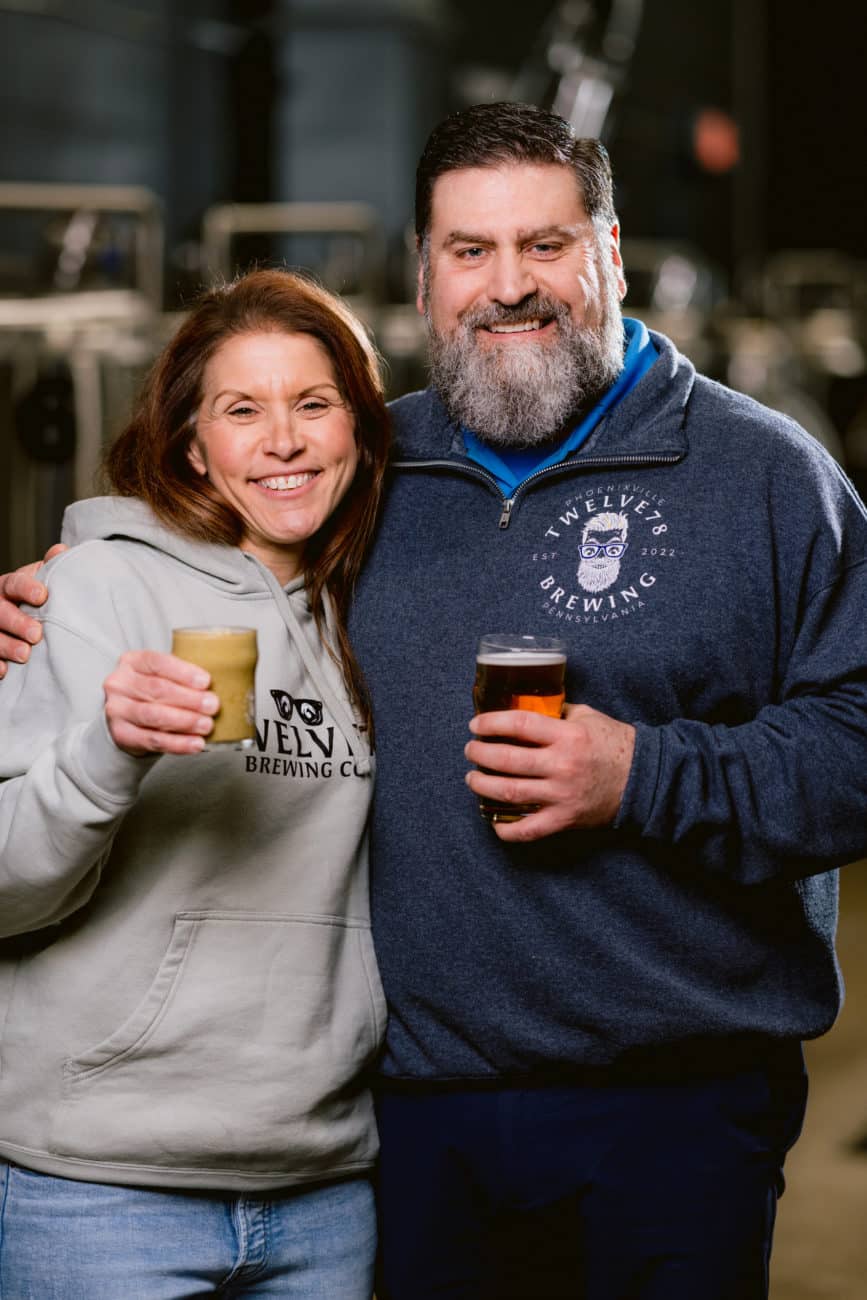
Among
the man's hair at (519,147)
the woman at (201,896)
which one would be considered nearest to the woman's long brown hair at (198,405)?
the woman at (201,896)

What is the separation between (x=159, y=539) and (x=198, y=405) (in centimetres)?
20

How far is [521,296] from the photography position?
6.31 ft

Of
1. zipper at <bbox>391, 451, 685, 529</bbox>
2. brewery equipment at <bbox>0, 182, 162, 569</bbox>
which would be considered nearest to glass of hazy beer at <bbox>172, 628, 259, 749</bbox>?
zipper at <bbox>391, 451, 685, 529</bbox>

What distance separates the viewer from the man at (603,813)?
1794 mm

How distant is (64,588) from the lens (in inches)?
69.0

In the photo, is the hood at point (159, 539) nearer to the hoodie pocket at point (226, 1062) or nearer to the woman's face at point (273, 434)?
the woman's face at point (273, 434)

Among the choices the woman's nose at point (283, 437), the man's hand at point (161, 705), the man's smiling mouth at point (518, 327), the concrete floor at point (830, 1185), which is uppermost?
the man's smiling mouth at point (518, 327)

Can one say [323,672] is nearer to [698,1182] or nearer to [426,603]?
[426,603]

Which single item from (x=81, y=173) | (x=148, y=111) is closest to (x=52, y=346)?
(x=81, y=173)

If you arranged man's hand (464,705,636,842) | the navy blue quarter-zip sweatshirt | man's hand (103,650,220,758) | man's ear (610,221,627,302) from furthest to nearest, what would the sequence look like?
1. man's ear (610,221,627,302)
2. the navy blue quarter-zip sweatshirt
3. man's hand (464,705,636,842)
4. man's hand (103,650,220,758)

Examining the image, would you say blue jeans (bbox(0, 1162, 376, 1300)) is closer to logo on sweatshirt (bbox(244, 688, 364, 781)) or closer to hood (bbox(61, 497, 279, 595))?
logo on sweatshirt (bbox(244, 688, 364, 781))

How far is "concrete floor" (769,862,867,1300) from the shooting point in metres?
3.18

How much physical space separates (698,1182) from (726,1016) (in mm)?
197

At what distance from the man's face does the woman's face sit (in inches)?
7.3
